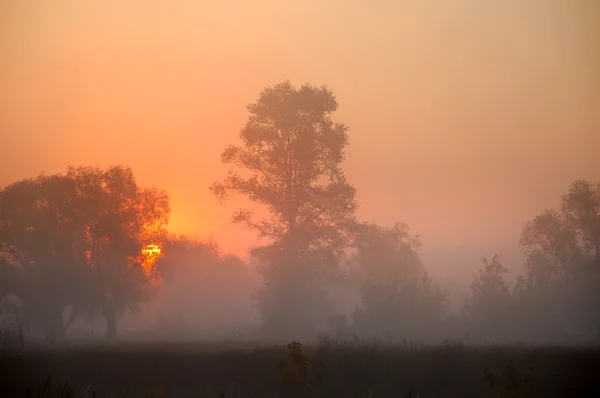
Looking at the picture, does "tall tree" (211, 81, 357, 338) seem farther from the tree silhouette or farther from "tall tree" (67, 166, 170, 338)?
the tree silhouette

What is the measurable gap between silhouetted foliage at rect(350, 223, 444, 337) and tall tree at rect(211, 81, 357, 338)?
9.45ft

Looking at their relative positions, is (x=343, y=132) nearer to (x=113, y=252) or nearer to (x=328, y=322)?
(x=328, y=322)

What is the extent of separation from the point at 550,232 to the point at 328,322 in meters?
24.1

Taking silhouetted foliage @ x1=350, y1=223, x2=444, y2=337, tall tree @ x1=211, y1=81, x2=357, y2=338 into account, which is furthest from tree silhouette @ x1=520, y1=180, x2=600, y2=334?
tall tree @ x1=211, y1=81, x2=357, y2=338

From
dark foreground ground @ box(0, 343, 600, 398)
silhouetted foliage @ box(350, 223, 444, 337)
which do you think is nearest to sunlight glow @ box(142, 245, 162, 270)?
silhouetted foliage @ box(350, 223, 444, 337)

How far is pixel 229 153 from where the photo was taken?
4353cm

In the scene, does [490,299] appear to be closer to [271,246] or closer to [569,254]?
[569,254]

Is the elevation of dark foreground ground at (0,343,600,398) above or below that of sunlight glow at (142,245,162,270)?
below

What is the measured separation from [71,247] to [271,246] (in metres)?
15.3

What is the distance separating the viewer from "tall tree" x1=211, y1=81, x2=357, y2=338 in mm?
42375

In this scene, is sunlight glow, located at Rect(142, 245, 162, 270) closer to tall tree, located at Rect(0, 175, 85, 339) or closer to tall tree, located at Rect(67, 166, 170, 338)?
tall tree, located at Rect(67, 166, 170, 338)

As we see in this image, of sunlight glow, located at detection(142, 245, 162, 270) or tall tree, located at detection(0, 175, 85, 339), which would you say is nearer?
tall tree, located at detection(0, 175, 85, 339)

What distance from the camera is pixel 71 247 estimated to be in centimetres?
4459

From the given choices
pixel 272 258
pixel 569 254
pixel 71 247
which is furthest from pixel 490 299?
pixel 71 247
